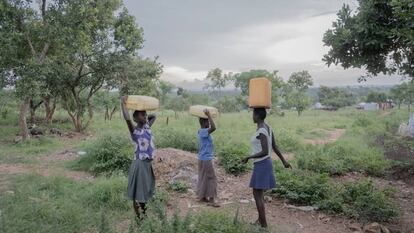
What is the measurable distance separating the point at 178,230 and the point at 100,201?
2.29m

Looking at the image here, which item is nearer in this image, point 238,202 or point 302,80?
point 238,202

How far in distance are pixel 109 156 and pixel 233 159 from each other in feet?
8.87

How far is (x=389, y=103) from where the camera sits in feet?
200

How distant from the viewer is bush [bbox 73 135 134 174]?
326 inches

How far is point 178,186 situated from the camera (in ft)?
22.9

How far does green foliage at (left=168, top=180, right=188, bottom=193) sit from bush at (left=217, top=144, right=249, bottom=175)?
152 centimetres

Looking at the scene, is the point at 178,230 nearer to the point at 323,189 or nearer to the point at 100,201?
the point at 100,201

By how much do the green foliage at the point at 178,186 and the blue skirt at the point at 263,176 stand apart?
229 cm

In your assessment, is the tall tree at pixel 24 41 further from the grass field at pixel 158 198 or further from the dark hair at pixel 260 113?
the dark hair at pixel 260 113

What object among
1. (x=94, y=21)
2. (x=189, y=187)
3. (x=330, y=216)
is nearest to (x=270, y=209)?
(x=330, y=216)

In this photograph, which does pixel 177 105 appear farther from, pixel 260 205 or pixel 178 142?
pixel 260 205

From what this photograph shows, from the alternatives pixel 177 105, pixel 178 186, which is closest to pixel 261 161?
pixel 178 186

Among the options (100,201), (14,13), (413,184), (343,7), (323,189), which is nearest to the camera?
(100,201)

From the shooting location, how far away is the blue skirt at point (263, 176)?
4.88m
